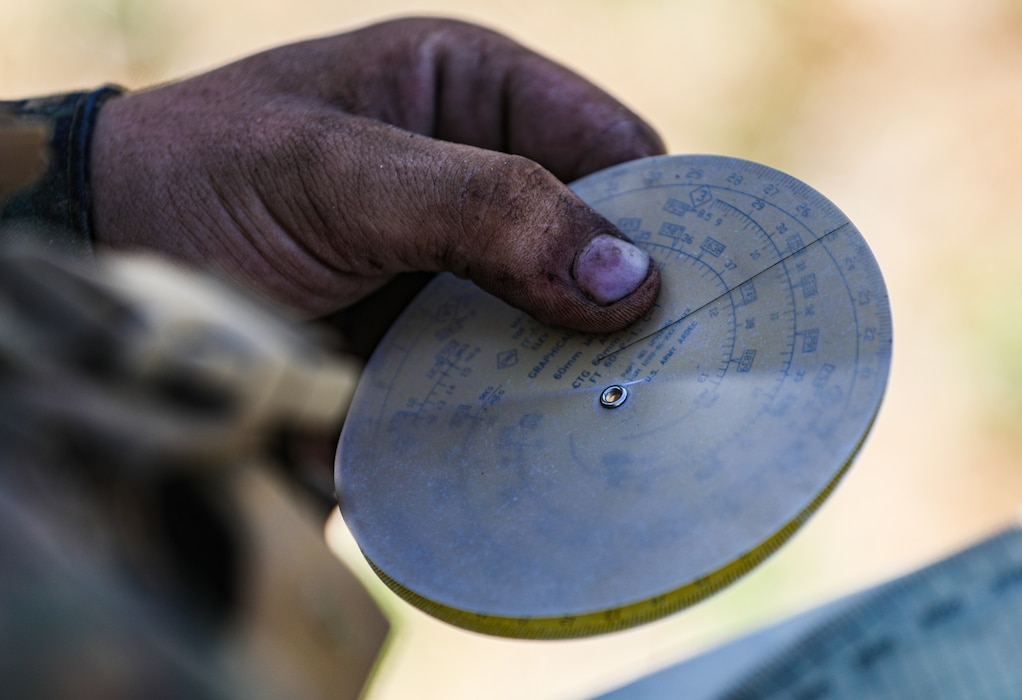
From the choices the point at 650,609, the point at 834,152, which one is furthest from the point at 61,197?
the point at 834,152

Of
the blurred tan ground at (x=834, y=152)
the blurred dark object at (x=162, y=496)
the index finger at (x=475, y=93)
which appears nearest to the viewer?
the blurred dark object at (x=162, y=496)

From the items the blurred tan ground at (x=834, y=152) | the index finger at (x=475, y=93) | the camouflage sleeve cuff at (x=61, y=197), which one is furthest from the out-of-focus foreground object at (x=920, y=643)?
the blurred tan ground at (x=834, y=152)

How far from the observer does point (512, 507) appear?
946 millimetres

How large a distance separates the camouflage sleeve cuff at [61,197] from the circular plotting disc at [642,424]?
0.51m

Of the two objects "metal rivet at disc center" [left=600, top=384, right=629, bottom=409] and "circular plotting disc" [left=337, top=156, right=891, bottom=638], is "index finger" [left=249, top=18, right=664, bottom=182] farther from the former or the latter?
"metal rivet at disc center" [left=600, top=384, right=629, bottom=409]

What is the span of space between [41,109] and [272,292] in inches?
16.5

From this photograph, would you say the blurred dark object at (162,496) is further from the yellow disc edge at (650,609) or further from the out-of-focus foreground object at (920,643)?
the out-of-focus foreground object at (920,643)

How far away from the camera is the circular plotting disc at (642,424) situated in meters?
0.85

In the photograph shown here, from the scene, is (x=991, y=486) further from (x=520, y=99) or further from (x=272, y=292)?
(x=272, y=292)

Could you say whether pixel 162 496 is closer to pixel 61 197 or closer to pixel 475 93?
pixel 61 197

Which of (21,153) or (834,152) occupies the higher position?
(834,152)

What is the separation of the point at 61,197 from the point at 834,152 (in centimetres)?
219

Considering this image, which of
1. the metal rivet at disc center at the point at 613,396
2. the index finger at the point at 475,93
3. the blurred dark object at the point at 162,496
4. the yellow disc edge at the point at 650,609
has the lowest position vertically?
the blurred dark object at the point at 162,496

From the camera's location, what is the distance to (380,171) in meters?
1.17
